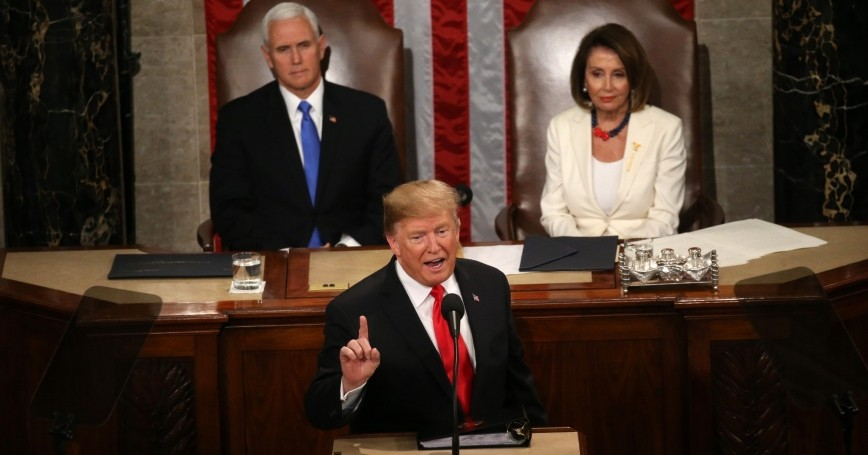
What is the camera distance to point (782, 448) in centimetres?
389

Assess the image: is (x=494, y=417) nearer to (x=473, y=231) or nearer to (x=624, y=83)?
(x=624, y=83)

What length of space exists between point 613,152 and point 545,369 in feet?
5.15

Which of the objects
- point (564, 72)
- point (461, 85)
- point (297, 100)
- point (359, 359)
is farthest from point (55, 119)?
point (359, 359)

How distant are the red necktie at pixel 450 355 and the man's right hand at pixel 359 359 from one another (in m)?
0.27

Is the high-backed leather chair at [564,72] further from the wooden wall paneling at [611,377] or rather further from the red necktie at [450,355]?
the red necktie at [450,355]

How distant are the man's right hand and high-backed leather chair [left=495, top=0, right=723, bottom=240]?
8.35 ft

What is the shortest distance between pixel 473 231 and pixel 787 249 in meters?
2.19

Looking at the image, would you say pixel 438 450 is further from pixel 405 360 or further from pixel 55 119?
pixel 55 119

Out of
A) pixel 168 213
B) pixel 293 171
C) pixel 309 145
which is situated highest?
pixel 309 145

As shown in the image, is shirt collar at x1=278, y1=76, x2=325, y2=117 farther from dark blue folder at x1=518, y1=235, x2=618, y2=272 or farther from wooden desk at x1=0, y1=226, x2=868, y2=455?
wooden desk at x1=0, y1=226, x2=868, y2=455

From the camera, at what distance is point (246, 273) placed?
4.12 meters

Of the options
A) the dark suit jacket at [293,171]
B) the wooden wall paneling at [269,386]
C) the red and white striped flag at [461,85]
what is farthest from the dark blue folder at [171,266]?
the red and white striped flag at [461,85]

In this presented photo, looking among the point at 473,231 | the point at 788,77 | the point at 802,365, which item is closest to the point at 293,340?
the point at 802,365

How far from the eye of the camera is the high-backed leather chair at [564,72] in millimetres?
5648
